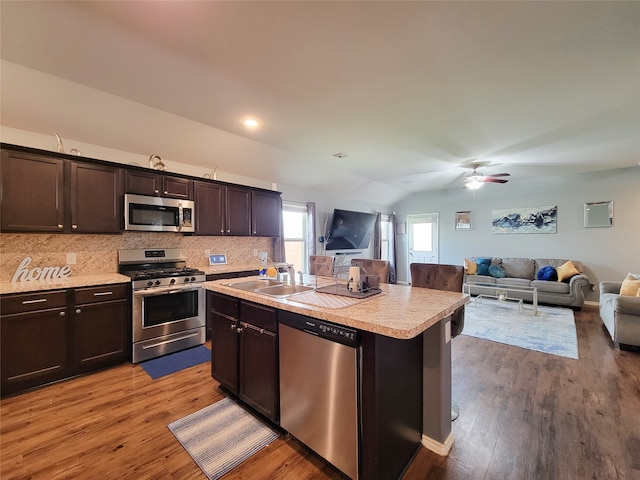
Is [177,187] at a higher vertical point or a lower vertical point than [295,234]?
higher

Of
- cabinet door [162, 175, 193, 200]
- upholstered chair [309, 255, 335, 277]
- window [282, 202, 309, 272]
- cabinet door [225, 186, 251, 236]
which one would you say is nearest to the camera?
upholstered chair [309, 255, 335, 277]

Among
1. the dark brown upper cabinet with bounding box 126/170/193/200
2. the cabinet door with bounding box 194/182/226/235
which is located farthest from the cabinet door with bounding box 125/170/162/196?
the cabinet door with bounding box 194/182/226/235

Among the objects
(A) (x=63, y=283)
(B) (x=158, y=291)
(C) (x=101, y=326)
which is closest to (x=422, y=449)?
(B) (x=158, y=291)

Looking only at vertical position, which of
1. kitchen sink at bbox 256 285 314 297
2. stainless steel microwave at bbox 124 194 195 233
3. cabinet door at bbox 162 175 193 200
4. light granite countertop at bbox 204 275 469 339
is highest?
cabinet door at bbox 162 175 193 200

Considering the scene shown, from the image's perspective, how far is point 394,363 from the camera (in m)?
1.47

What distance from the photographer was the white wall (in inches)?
204

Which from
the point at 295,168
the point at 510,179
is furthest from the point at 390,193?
the point at 295,168

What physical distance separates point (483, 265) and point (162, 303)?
259 inches

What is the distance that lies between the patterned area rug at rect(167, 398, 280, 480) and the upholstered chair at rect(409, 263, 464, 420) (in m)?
1.52

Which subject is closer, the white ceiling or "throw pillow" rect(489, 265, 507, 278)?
the white ceiling

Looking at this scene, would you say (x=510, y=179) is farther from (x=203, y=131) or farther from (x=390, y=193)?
(x=203, y=131)

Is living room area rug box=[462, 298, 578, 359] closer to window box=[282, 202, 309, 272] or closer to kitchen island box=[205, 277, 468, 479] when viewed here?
kitchen island box=[205, 277, 468, 479]

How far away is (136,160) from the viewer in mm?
3412

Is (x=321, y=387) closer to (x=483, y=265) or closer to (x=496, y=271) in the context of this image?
(x=496, y=271)
